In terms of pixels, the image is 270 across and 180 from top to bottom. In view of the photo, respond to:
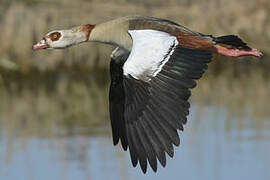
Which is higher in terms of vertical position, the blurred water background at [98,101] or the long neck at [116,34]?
the long neck at [116,34]

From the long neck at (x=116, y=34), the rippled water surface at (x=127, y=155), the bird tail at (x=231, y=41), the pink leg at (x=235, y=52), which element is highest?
the bird tail at (x=231, y=41)

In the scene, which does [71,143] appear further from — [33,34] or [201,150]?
[33,34]

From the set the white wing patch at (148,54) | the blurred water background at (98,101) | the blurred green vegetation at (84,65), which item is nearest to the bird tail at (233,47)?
the white wing patch at (148,54)

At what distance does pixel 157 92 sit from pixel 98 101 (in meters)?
9.51

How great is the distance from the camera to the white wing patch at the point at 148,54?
823cm

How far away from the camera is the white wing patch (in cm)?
823

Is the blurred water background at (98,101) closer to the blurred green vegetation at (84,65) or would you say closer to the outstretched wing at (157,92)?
the blurred green vegetation at (84,65)

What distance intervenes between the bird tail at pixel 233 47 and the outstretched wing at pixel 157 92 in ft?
1.29

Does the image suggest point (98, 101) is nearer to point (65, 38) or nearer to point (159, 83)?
point (65, 38)

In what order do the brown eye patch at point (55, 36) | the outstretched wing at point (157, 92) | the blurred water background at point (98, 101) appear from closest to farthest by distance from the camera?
the outstretched wing at point (157, 92) < the brown eye patch at point (55, 36) < the blurred water background at point (98, 101)

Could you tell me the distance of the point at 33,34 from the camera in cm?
1889

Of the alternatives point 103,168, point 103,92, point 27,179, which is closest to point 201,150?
point 103,168

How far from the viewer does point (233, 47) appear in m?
9.30

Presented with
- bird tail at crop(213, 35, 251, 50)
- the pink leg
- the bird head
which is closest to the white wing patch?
bird tail at crop(213, 35, 251, 50)
